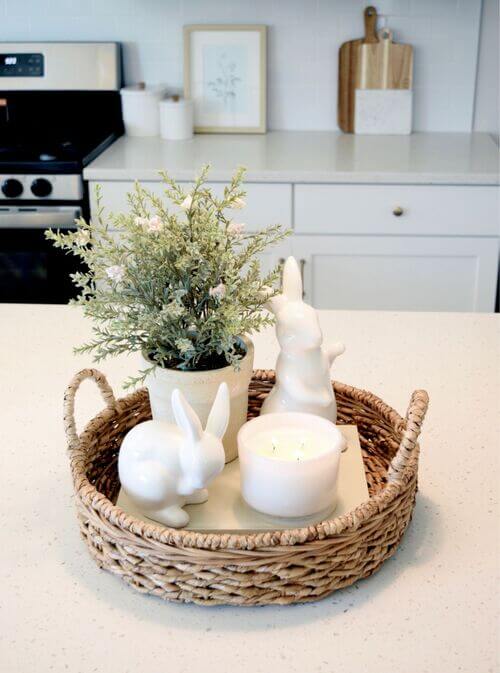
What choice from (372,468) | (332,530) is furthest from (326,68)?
(332,530)

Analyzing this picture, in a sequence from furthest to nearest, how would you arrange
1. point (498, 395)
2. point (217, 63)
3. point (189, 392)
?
point (217, 63) → point (498, 395) → point (189, 392)

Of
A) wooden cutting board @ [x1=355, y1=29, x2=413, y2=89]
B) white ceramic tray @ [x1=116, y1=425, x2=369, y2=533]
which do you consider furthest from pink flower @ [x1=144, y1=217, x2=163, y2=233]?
wooden cutting board @ [x1=355, y1=29, x2=413, y2=89]

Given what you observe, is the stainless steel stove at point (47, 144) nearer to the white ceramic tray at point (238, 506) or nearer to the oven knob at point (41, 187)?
the oven knob at point (41, 187)

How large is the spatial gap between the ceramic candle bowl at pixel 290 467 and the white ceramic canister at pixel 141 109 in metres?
2.44

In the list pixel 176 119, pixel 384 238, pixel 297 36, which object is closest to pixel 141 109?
pixel 176 119

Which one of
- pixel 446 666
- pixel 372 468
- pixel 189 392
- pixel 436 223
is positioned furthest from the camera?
pixel 436 223

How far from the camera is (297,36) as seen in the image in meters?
3.34

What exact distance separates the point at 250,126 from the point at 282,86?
0.61 feet

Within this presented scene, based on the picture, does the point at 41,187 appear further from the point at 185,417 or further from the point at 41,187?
the point at 185,417

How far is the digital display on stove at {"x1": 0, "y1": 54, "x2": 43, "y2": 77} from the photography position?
3.37 meters

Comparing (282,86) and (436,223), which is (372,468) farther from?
(282,86)

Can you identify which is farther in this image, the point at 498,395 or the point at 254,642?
the point at 498,395

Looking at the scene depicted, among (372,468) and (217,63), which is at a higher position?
(217,63)

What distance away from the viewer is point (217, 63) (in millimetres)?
3354
